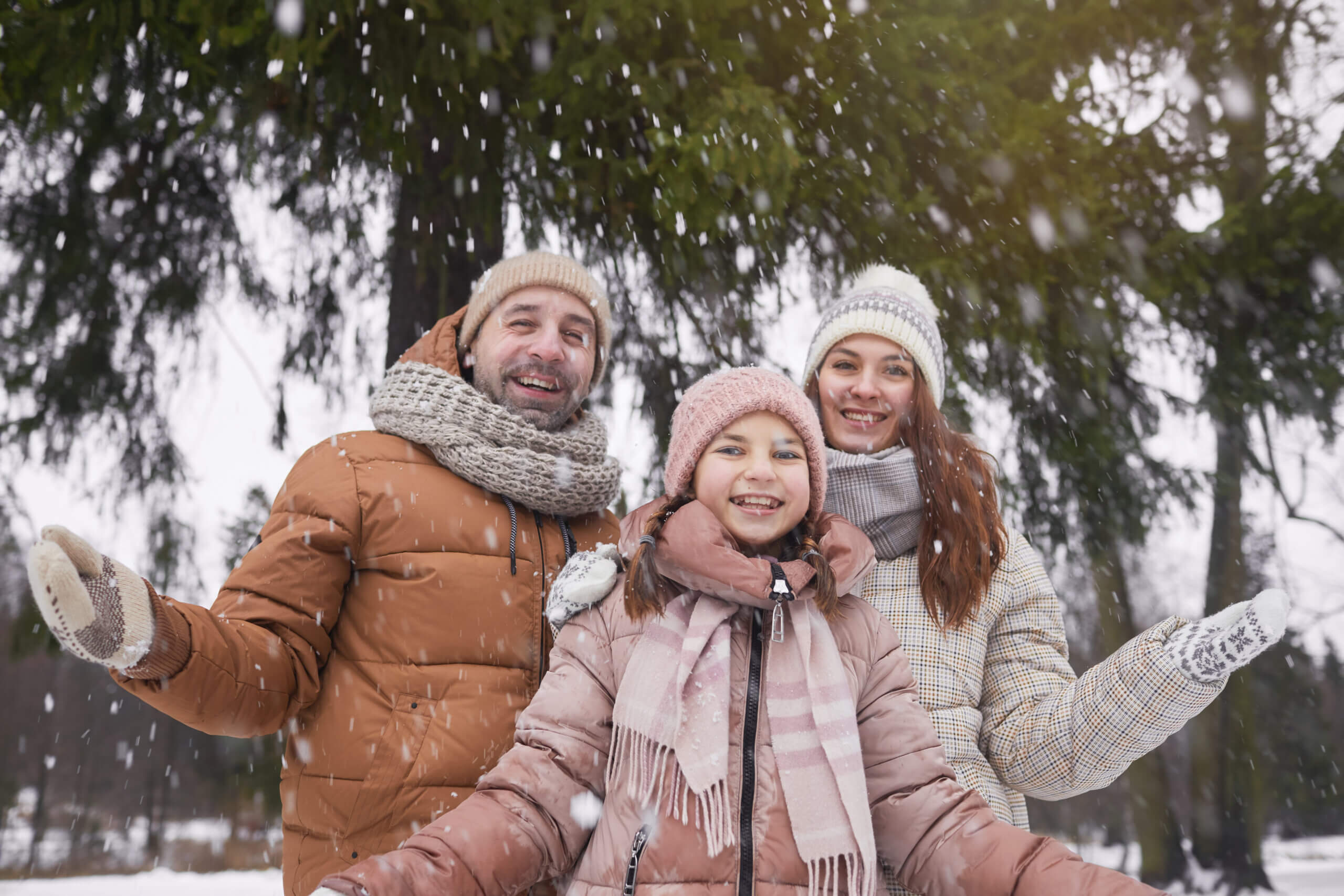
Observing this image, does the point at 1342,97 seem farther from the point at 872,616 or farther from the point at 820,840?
the point at 820,840

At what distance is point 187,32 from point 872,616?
3598mm

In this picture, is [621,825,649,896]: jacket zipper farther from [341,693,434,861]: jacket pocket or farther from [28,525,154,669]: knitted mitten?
[28,525,154,669]: knitted mitten

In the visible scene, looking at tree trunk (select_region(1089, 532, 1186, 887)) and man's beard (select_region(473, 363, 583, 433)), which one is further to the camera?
tree trunk (select_region(1089, 532, 1186, 887))

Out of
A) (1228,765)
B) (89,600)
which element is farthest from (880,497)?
(1228,765)

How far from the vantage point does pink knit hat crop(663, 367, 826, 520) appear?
2020 millimetres

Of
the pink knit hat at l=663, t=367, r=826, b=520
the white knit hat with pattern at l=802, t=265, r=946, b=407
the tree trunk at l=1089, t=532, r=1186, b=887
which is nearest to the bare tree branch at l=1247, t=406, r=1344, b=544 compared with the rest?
the tree trunk at l=1089, t=532, r=1186, b=887

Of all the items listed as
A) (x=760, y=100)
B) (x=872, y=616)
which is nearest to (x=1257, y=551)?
(x=760, y=100)

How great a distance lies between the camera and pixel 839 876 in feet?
5.49

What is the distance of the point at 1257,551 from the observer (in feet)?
29.8

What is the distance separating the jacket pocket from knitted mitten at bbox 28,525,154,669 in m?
0.57

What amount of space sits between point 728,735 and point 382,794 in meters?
0.80

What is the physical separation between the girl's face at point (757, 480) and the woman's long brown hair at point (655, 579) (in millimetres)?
71

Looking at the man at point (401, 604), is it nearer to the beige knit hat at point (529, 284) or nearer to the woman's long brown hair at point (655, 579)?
the beige knit hat at point (529, 284)

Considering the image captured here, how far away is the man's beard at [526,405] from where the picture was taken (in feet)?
7.88
